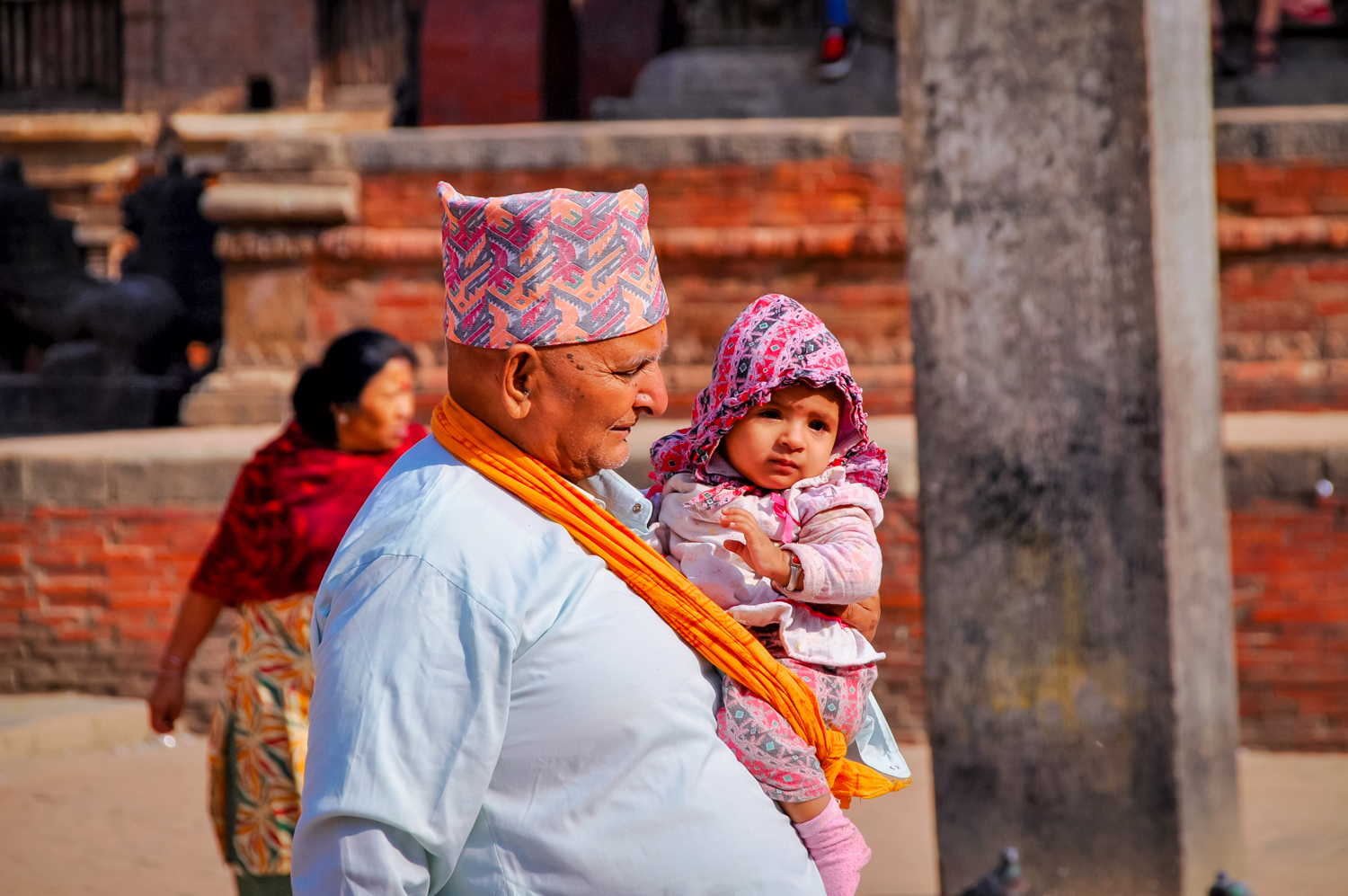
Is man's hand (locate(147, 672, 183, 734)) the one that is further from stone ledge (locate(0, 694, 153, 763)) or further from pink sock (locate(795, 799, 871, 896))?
stone ledge (locate(0, 694, 153, 763))

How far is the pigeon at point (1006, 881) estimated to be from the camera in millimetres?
3721

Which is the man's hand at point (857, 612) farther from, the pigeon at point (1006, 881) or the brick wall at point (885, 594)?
the brick wall at point (885, 594)

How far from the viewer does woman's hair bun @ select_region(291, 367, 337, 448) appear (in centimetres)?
370

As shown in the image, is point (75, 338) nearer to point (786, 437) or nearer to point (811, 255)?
point (811, 255)

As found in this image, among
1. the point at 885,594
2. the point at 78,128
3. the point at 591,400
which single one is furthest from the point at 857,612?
the point at 78,128

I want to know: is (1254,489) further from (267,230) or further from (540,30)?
(540,30)

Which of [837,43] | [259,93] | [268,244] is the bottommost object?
[268,244]

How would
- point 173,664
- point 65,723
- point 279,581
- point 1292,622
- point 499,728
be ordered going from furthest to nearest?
point 65,723, point 1292,622, point 173,664, point 279,581, point 499,728

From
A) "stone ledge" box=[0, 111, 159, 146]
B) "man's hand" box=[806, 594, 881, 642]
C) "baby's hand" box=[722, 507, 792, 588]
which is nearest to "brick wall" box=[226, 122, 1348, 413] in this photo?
"man's hand" box=[806, 594, 881, 642]

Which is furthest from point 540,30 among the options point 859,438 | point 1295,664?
point 859,438

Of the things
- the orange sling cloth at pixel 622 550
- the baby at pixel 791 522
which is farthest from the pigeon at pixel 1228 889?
the orange sling cloth at pixel 622 550

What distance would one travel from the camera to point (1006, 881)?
3721 mm

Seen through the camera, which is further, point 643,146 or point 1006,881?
point 643,146

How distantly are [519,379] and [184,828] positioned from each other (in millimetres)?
4317
